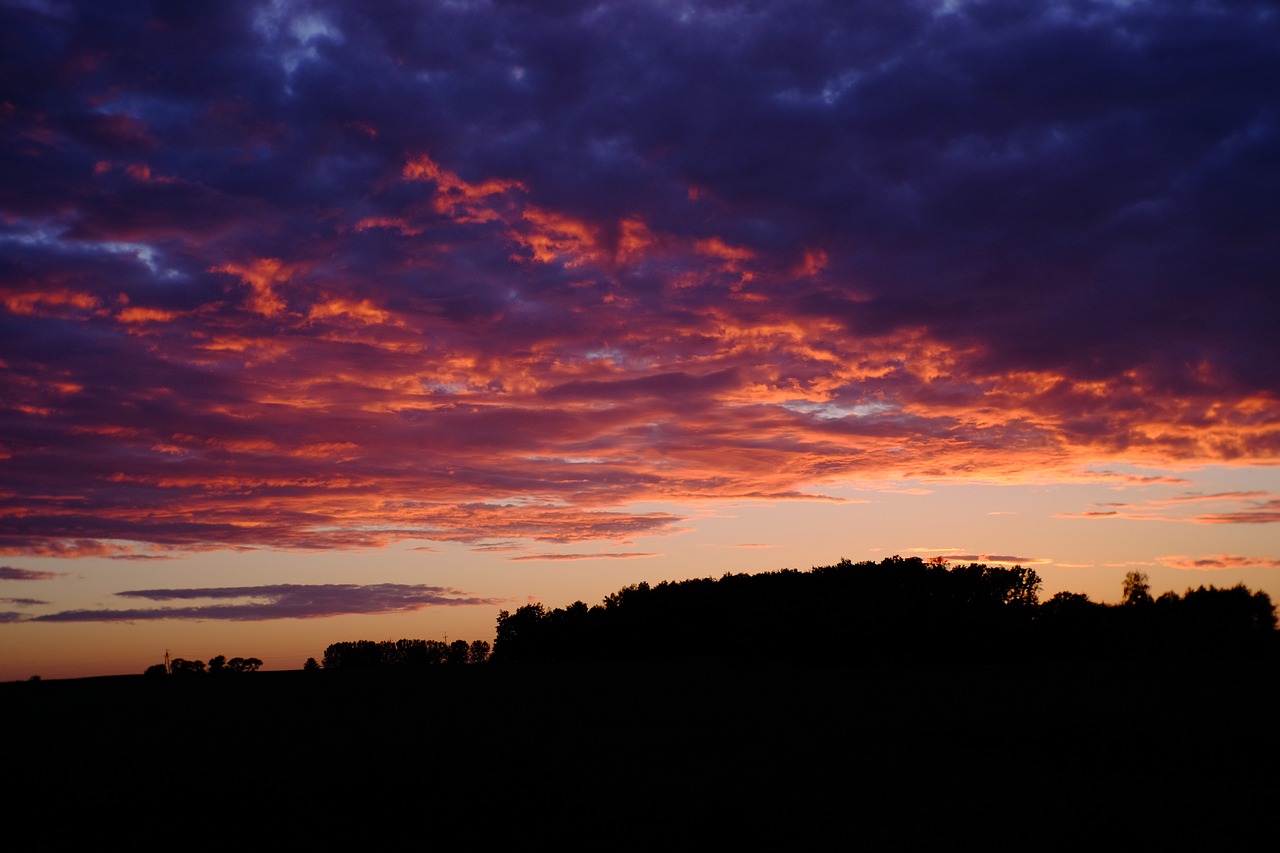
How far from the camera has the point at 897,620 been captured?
405ft

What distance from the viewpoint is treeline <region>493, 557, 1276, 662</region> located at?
12088cm

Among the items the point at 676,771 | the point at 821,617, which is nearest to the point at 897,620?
the point at 821,617

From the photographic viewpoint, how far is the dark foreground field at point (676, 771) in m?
21.2

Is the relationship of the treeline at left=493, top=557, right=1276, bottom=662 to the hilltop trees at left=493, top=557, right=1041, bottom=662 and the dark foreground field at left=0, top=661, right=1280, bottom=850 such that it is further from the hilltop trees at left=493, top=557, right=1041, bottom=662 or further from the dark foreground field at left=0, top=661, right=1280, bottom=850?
the dark foreground field at left=0, top=661, right=1280, bottom=850

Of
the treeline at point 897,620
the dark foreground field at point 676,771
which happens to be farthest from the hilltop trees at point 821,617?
the dark foreground field at point 676,771

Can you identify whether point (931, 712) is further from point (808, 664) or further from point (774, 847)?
point (808, 664)

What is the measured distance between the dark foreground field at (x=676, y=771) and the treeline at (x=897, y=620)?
6243 centimetres

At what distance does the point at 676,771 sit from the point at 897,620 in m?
101

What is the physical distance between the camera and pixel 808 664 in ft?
403

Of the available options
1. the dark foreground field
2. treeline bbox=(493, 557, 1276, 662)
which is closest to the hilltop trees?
treeline bbox=(493, 557, 1276, 662)

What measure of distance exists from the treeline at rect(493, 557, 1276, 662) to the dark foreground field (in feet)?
205

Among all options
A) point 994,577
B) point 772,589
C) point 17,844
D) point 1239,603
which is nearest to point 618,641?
point 772,589

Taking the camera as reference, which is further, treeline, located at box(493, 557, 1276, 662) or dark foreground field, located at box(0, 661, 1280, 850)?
treeline, located at box(493, 557, 1276, 662)

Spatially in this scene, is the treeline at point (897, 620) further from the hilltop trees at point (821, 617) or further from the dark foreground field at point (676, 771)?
the dark foreground field at point (676, 771)
